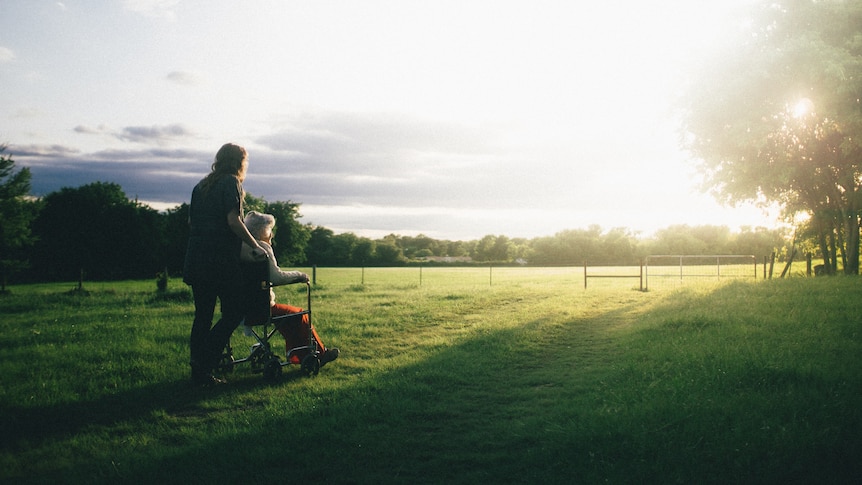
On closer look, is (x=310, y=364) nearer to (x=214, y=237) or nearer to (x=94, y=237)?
(x=214, y=237)

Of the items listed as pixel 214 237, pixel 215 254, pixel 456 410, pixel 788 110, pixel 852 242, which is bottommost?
pixel 456 410

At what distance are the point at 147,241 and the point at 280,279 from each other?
63764mm

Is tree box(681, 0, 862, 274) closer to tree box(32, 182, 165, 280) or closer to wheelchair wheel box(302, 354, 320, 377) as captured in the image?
wheelchair wheel box(302, 354, 320, 377)

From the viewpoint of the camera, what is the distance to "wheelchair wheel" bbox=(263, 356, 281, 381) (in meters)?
6.09

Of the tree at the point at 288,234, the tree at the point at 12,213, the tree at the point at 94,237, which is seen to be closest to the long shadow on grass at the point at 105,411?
the tree at the point at 12,213

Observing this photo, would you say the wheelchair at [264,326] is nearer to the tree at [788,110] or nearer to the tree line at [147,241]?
the tree at [788,110]

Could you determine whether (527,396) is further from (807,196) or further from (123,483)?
(807,196)

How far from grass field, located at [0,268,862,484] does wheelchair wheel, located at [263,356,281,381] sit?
14cm

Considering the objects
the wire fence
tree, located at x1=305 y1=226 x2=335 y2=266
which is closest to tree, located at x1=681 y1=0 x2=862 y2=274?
the wire fence

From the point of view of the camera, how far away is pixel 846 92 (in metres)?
16.0

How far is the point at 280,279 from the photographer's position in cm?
598

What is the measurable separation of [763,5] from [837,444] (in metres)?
19.8

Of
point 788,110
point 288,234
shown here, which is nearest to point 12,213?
point 288,234

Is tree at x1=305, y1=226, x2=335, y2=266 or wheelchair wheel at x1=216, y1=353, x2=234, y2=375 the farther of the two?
tree at x1=305, y1=226, x2=335, y2=266
